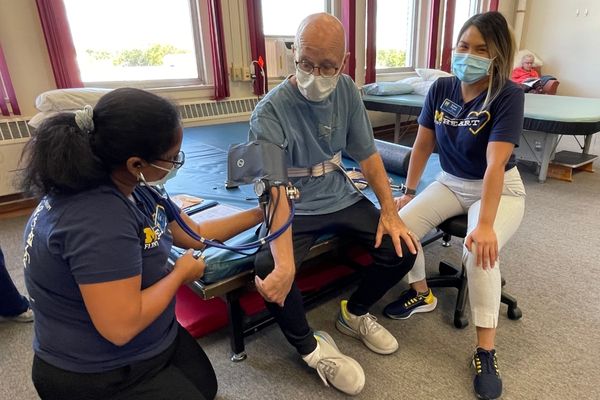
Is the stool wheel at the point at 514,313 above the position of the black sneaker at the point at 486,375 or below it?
below

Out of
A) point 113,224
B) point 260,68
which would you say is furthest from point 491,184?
point 260,68

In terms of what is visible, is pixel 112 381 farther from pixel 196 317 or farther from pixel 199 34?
pixel 199 34

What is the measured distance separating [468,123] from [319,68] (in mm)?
647

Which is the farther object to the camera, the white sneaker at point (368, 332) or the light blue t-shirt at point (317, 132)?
the white sneaker at point (368, 332)

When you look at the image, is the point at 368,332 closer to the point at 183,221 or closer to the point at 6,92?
the point at 183,221

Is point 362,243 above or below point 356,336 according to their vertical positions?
above

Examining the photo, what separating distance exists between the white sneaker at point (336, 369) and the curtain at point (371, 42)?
4.14 metres

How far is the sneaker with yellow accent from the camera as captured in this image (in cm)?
166

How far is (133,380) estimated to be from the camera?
0.93 metres

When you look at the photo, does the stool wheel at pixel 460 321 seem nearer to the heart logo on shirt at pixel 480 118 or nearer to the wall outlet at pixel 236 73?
the heart logo on shirt at pixel 480 118

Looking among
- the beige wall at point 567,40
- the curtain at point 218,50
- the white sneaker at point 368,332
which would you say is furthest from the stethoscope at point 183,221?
the beige wall at point 567,40

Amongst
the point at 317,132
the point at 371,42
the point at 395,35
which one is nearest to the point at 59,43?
the point at 317,132

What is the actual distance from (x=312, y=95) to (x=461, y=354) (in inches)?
43.7

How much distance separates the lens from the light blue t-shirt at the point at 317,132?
1309 millimetres
